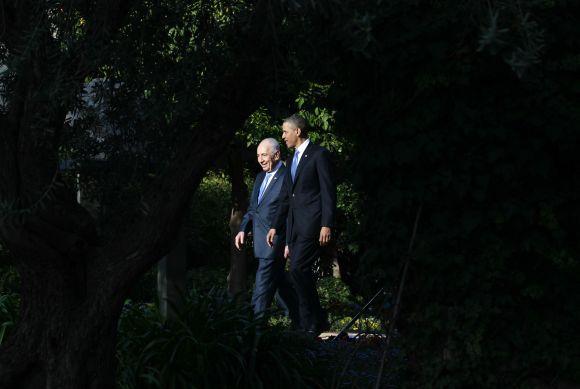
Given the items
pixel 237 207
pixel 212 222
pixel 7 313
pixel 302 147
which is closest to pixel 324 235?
pixel 302 147

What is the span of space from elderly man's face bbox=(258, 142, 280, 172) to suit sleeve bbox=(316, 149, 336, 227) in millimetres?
686

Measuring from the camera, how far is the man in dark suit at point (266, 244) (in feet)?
28.0

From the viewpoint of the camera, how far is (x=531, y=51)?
3.74 metres

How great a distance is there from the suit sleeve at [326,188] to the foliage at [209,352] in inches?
55.4

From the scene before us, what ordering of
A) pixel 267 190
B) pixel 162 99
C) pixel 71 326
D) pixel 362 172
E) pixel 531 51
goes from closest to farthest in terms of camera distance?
pixel 531 51, pixel 162 99, pixel 71 326, pixel 362 172, pixel 267 190

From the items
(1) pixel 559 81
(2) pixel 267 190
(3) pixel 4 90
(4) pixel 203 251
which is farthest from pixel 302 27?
(4) pixel 203 251

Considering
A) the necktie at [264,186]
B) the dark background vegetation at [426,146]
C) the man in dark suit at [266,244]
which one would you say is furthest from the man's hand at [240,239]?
the dark background vegetation at [426,146]

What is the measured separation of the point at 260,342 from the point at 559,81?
8.94ft

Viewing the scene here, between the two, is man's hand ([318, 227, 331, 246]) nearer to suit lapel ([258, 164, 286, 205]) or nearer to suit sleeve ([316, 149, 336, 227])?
suit sleeve ([316, 149, 336, 227])

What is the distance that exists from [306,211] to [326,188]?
27 cm

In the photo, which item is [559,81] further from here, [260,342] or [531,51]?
[260,342]

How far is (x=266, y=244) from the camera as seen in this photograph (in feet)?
28.3

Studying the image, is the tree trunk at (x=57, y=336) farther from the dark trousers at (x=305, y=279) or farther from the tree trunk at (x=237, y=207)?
the tree trunk at (x=237, y=207)

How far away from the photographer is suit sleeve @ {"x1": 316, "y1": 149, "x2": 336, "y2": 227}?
7.99m
